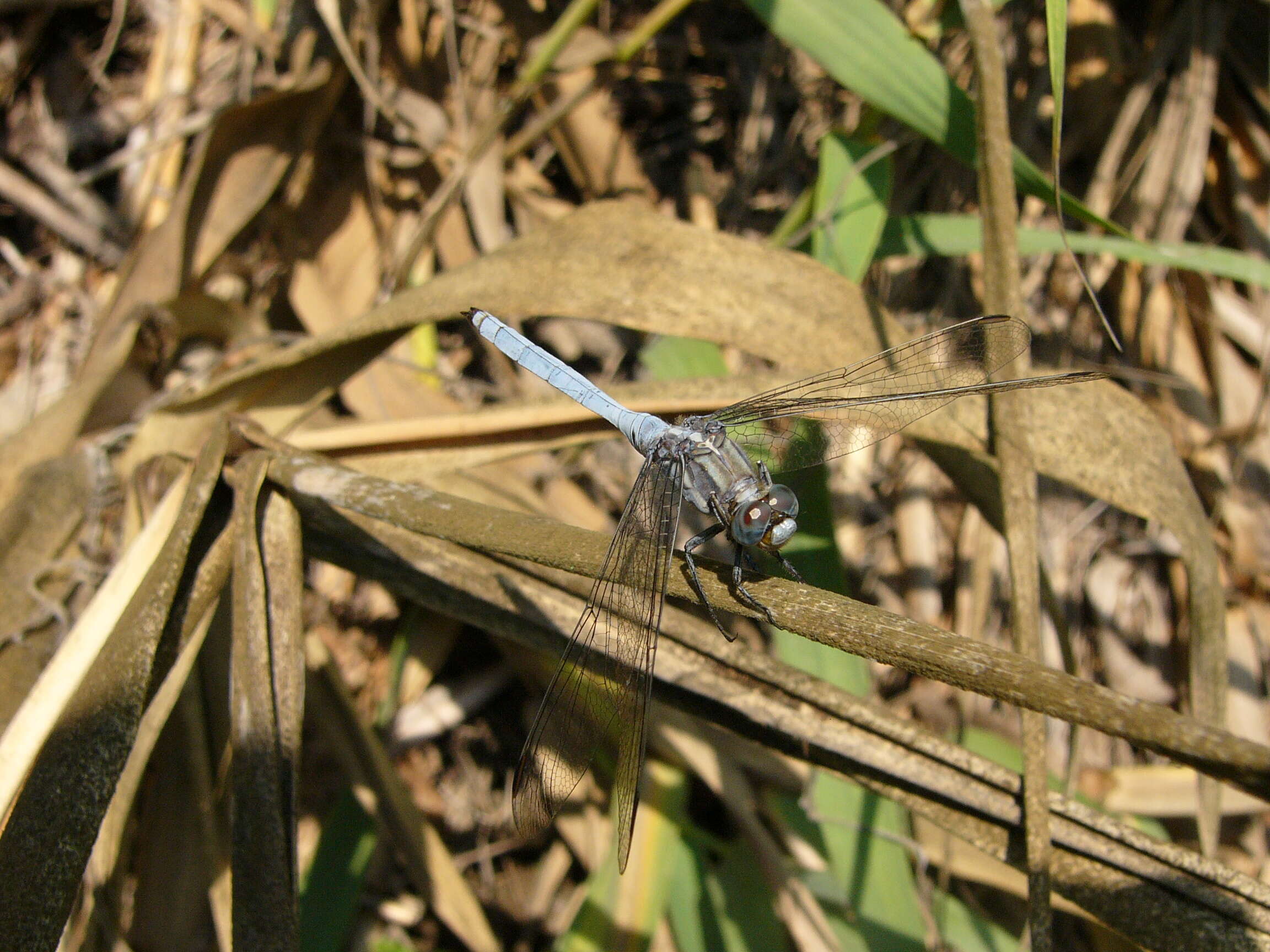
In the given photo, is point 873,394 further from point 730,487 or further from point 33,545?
point 33,545

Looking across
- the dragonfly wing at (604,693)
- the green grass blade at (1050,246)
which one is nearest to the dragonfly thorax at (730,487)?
the dragonfly wing at (604,693)

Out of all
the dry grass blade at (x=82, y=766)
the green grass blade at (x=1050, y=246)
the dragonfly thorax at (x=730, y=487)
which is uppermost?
the green grass blade at (x=1050, y=246)

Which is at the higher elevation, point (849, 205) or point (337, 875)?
point (849, 205)

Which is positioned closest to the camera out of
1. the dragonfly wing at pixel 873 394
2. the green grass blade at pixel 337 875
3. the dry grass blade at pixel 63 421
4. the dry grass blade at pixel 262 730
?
the dry grass blade at pixel 262 730

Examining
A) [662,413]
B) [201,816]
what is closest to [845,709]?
[662,413]

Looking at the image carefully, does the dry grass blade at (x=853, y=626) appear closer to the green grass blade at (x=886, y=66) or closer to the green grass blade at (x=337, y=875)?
the green grass blade at (x=337, y=875)

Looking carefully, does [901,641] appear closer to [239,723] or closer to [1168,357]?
[239,723]

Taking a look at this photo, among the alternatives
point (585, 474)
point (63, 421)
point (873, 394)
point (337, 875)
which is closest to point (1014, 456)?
point (873, 394)
